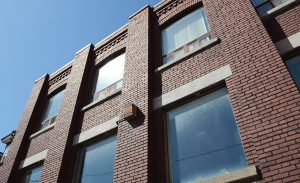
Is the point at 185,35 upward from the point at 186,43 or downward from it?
upward

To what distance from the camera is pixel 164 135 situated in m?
6.69

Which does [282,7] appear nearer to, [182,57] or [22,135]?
[182,57]

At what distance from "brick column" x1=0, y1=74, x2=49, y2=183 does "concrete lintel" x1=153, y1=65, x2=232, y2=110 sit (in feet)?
20.1

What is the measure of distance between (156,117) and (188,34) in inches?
124

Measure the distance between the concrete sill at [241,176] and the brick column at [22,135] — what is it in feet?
25.7

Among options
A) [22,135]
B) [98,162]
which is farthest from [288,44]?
[22,135]

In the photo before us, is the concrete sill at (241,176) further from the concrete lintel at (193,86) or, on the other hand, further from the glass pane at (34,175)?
the glass pane at (34,175)

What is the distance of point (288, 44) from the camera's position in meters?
6.09

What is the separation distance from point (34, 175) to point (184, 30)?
280 inches

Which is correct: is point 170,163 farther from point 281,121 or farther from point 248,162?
point 281,121

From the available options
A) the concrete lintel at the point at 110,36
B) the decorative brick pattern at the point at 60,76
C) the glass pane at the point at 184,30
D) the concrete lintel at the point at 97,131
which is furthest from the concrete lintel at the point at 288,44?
the decorative brick pattern at the point at 60,76

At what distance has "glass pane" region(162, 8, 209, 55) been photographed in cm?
854

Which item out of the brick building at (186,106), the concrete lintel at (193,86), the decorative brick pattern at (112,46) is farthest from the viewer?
the decorative brick pattern at (112,46)

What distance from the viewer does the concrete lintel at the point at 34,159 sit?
30.5 feet
